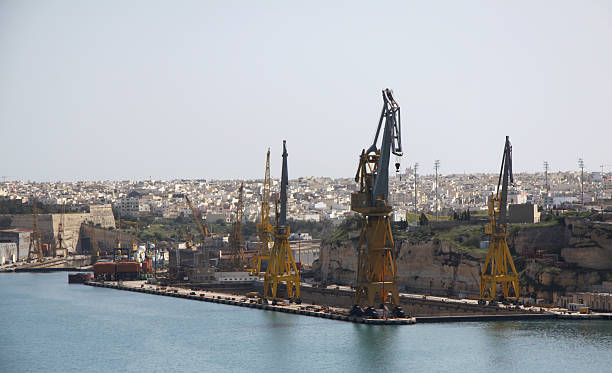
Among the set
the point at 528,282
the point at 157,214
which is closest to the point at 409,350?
the point at 528,282

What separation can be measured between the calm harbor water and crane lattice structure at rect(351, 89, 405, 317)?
2509mm

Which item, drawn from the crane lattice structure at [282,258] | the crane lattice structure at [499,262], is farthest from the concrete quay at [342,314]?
the crane lattice structure at [499,262]

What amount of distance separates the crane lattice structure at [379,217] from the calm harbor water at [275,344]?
2.51 m

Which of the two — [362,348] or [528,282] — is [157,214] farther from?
[362,348]

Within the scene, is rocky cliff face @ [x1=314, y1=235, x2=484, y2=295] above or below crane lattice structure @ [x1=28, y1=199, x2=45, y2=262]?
below

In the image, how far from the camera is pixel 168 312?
73688 millimetres

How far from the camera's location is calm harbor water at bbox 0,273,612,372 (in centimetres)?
5000

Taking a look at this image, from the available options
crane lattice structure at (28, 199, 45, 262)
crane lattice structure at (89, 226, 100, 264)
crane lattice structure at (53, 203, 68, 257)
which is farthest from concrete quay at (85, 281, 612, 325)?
crane lattice structure at (53, 203, 68, 257)

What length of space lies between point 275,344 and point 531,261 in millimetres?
21721

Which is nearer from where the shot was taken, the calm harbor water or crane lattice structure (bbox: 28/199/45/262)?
the calm harbor water

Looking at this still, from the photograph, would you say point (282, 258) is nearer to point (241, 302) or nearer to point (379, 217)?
point (241, 302)

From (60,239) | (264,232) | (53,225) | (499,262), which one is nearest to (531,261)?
(499,262)

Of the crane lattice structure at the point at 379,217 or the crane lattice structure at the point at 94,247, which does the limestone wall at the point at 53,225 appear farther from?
the crane lattice structure at the point at 379,217

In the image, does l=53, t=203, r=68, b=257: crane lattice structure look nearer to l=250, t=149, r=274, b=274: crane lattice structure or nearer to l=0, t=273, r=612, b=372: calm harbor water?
l=250, t=149, r=274, b=274: crane lattice structure
